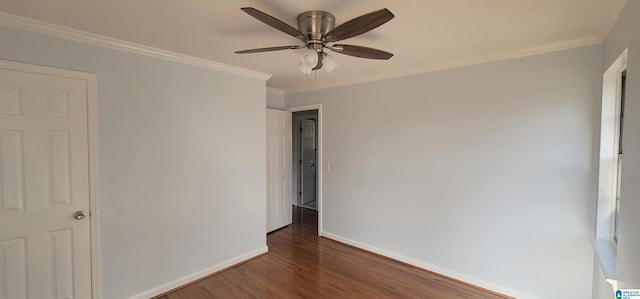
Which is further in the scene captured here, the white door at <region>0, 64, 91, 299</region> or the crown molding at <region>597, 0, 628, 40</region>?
the white door at <region>0, 64, 91, 299</region>

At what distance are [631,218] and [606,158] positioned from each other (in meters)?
1.07

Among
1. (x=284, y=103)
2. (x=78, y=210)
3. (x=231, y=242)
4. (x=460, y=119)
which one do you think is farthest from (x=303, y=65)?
(x=284, y=103)

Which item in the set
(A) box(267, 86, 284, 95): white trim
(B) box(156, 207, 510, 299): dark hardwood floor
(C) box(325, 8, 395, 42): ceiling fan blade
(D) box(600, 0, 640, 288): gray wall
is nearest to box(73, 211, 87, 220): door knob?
(B) box(156, 207, 510, 299): dark hardwood floor

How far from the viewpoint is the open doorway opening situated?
547cm

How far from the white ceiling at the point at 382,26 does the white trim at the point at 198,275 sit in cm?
226

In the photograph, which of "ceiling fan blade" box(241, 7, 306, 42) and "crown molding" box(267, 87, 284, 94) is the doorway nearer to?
"crown molding" box(267, 87, 284, 94)

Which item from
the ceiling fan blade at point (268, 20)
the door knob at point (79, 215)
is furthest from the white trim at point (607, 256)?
the door knob at point (79, 215)

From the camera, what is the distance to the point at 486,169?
261 cm

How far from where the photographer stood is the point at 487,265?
2615 millimetres

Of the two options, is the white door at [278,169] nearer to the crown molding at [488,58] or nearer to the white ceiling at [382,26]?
the crown molding at [488,58]

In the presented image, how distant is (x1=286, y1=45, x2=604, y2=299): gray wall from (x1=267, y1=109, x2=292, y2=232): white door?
1.13 meters

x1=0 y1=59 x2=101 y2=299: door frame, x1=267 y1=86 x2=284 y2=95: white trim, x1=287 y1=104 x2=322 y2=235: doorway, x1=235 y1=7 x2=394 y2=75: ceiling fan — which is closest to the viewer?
x1=235 y1=7 x2=394 y2=75: ceiling fan

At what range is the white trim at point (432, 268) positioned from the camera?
250 centimetres

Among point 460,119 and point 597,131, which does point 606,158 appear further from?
point 460,119
